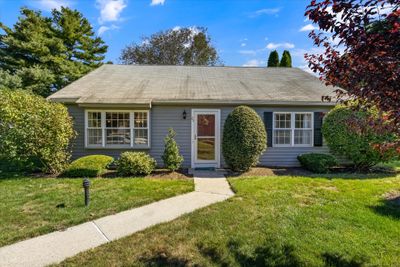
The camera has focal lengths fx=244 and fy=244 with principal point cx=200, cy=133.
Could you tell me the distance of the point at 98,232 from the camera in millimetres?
3883

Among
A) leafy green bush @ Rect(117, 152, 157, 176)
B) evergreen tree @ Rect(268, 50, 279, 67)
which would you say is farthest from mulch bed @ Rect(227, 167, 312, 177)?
evergreen tree @ Rect(268, 50, 279, 67)

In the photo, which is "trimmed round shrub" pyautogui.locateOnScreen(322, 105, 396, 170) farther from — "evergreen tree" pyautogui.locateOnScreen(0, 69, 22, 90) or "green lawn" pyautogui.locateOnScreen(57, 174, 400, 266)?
"evergreen tree" pyautogui.locateOnScreen(0, 69, 22, 90)

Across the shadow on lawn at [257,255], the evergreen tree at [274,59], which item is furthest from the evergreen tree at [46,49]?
the shadow on lawn at [257,255]

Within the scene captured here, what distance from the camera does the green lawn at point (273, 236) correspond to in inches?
122

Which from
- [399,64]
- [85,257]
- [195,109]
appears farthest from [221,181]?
[399,64]

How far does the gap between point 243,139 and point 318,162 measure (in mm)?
2719

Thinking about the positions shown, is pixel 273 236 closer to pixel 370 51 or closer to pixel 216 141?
pixel 370 51

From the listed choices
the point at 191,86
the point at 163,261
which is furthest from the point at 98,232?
the point at 191,86

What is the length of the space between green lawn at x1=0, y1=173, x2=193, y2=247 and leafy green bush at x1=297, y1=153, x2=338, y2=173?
4.33 meters

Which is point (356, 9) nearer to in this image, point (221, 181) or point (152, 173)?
point (221, 181)

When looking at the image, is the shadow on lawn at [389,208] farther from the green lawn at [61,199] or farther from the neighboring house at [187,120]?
the neighboring house at [187,120]

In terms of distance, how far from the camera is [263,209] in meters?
4.71

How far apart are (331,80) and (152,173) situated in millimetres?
6489

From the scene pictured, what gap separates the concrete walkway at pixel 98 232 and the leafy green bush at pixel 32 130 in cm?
450
